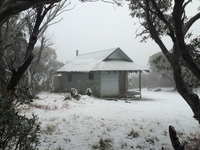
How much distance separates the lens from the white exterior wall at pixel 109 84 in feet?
63.4

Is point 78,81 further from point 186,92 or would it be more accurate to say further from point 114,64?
point 186,92

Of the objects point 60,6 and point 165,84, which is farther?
point 165,84

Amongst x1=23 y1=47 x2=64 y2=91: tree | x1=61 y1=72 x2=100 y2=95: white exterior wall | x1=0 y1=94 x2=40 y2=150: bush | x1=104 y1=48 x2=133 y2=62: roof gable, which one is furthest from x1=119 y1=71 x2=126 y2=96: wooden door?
x1=0 y1=94 x2=40 y2=150: bush

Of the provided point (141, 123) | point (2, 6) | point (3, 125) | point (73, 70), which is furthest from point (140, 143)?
point (73, 70)

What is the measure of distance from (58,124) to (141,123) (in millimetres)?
3917

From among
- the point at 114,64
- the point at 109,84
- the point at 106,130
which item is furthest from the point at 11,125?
the point at 114,64

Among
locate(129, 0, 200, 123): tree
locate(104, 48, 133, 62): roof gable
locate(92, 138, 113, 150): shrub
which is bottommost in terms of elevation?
locate(92, 138, 113, 150): shrub

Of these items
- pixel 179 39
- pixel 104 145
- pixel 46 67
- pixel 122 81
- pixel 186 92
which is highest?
pixel 46 67

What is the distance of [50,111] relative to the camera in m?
10.4

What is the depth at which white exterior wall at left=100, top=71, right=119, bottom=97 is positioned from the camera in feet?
63.4

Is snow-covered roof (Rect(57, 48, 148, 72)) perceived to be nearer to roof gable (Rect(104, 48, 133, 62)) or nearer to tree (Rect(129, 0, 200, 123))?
roof gable (Rect(104, 48, 133, 62))

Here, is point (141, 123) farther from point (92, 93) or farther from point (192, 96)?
point (92, 93)

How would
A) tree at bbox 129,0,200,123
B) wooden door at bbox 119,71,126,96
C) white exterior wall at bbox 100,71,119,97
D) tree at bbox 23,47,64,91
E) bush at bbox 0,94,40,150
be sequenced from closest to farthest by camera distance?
bush at bbox 0,94,40,150 < tree at bbox 129,0,200,123 < white exterior wall at bbox 100,71,119,97 < wooden door at bbox 119,71,126,96 < tree at bbox 23,47,64,91

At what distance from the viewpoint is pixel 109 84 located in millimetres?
19734
